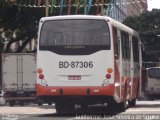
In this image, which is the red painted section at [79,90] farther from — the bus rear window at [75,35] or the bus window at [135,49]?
the bus window at [135,49]

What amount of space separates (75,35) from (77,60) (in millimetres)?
866

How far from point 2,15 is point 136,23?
106 feet

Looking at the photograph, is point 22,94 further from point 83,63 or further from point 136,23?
point 136,23

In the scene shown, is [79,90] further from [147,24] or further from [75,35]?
[147,24]

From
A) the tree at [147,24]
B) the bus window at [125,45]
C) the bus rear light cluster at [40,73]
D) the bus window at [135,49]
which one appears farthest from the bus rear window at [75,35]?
the tree at [147,24]

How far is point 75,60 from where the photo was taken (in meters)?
20.9

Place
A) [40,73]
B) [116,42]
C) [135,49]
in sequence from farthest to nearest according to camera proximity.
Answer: [135,49] → [116,42] → [40,73]

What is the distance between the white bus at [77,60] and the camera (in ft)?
68.2

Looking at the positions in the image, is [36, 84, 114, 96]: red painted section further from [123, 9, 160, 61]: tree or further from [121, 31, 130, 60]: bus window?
[123, 9, 160, 61]: tree

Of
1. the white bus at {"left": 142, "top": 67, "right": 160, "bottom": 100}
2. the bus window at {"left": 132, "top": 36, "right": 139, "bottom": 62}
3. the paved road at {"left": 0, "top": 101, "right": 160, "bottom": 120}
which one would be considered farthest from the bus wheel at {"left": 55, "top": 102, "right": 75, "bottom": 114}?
the white bus at {"left": 142, "top": 67, "right": 160, "bottom": 100}

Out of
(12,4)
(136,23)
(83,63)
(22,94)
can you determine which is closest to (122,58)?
(83,63)

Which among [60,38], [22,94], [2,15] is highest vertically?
[2,15]

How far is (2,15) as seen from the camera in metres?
48.5

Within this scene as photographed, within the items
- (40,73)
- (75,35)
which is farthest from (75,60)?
(40,73)
